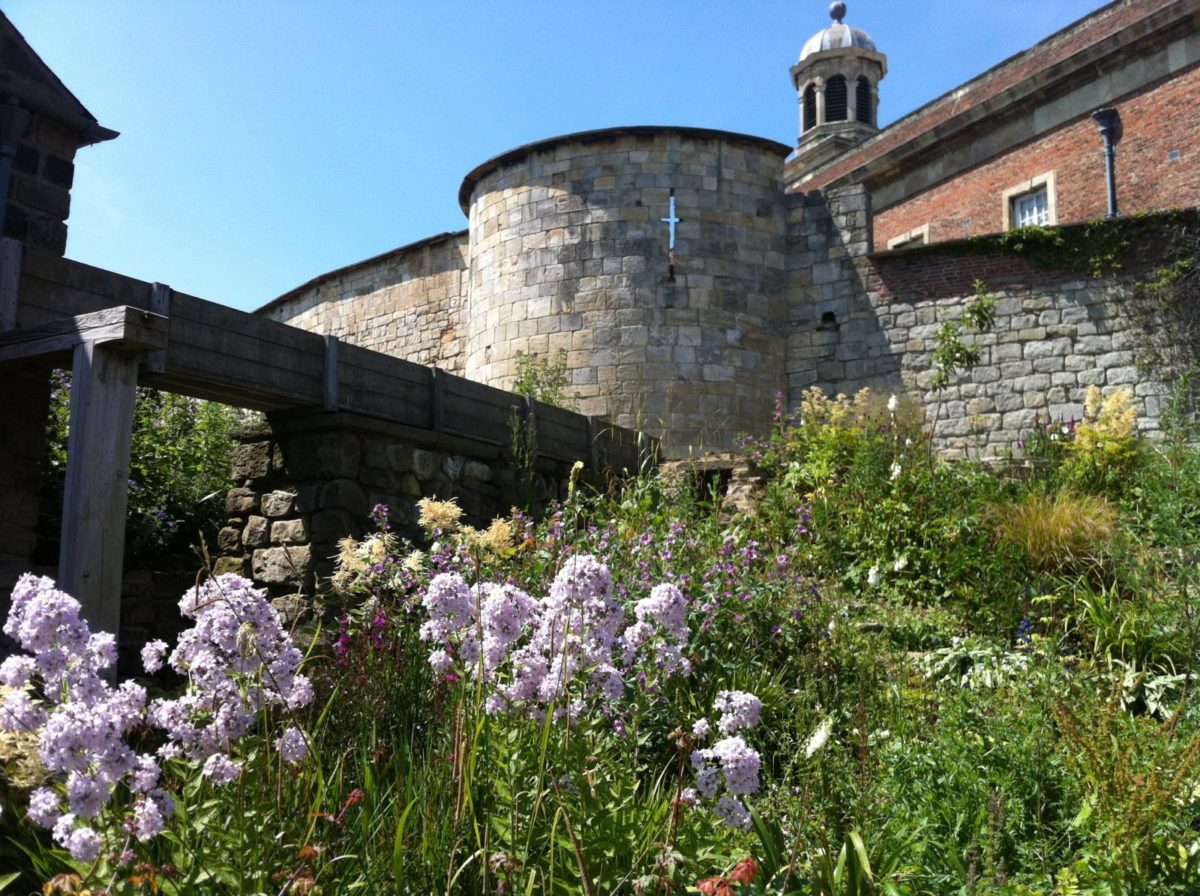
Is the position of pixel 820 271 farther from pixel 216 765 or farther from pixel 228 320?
pixel 216 765

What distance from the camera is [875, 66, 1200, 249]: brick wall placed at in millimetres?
16078

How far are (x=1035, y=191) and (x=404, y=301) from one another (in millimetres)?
10540

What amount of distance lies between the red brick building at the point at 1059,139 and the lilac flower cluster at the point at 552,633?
A: 1297cm

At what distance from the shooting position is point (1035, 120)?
1817cm

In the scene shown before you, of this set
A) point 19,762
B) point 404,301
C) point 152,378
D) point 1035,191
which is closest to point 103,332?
point 152,378

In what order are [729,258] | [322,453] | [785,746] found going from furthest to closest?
[729,258], [322,453], [785,746]

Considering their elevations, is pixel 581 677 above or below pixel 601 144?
below

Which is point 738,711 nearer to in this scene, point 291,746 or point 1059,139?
point 291,746

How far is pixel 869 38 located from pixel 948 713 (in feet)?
118

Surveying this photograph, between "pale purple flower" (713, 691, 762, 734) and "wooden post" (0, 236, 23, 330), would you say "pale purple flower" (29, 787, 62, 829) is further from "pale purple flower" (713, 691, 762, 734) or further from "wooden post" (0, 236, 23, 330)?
"wooden post" (0, 236, 23, 330)

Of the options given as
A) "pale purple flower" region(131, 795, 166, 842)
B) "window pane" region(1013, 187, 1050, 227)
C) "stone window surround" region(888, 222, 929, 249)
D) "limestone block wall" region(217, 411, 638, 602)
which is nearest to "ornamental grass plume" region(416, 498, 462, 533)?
"limestone block wall" region(217, 411, 638, 602)

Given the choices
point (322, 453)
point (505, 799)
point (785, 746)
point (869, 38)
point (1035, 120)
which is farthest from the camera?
point (869, 38)

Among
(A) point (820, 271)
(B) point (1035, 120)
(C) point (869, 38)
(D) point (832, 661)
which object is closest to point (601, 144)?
(A) point (820, 271)

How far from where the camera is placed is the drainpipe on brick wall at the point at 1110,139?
1642 cm
